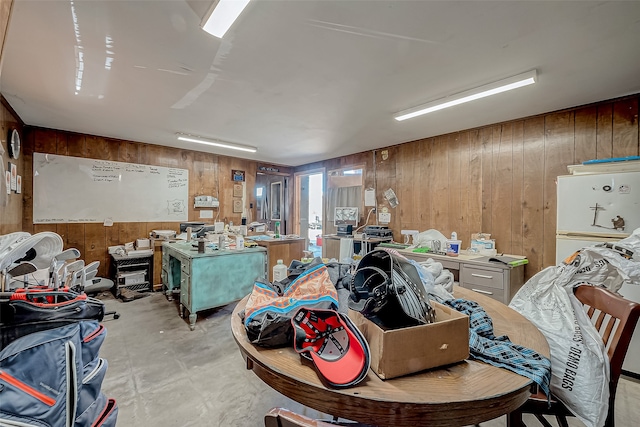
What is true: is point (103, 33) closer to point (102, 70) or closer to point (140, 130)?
point (102, 70)

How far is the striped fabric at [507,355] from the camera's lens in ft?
2.59

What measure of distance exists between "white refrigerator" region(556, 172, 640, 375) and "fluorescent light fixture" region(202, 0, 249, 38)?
2934mm

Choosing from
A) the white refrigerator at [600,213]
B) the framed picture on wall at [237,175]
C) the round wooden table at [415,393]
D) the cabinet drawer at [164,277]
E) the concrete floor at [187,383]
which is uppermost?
the framed picture on wall at [237,175]

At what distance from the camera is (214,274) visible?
117 inches

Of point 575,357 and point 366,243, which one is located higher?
point 366,243

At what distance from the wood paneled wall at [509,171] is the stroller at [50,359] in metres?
3.83

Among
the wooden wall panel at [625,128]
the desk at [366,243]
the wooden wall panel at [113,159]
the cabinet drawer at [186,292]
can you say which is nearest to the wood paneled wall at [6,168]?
the wooden wall panel at [113,159]

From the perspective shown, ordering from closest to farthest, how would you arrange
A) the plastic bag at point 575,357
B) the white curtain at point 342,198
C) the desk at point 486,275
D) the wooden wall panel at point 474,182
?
the plastic bag at point 575,357 < the desk at point 486,275 < the wooden wall panel at point 474,182 < the white curtain at point 342,198

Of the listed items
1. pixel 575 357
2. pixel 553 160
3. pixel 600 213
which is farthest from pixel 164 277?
pixel 553 160

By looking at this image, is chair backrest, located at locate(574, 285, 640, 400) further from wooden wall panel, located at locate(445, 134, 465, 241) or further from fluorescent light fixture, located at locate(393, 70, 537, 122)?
wooden wall panel, located at locate(445, 134, 465, 241)

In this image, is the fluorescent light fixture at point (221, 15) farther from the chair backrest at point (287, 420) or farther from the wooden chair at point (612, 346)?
the wooden chair at point (612, 346)

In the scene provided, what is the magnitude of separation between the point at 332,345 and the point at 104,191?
15.8 feet

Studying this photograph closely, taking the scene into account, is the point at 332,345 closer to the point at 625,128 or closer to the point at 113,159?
the point at 625,128

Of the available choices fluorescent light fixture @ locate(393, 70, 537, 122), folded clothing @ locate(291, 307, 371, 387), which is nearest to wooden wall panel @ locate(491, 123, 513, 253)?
fluorescent light fixture @ locate(393, 70, 537, 122)
